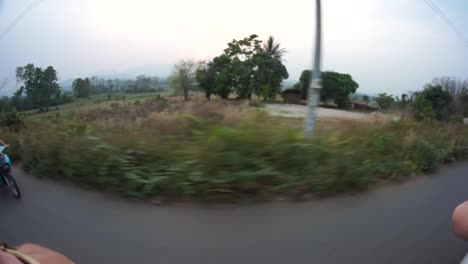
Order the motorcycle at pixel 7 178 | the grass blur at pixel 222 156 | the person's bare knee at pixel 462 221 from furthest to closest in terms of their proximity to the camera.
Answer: the motorcycle at pixel 7 178 → the grass blur at pixel 222 156 → the person's bare knee at pixel 462 221

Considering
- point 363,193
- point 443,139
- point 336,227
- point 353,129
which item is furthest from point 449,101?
point 336,227

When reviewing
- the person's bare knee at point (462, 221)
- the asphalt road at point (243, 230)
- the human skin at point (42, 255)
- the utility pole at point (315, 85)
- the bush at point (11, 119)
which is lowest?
the asphalt road at point (243, 230)

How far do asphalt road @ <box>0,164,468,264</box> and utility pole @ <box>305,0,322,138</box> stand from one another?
1.16 metres

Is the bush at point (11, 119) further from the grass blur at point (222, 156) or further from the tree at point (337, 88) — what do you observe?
the tree at point (337, 88)

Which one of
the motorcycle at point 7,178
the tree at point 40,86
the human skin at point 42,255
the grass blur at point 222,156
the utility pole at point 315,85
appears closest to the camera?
the human skin at point 42,255

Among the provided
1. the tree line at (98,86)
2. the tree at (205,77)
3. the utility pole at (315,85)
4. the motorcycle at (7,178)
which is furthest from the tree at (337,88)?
the motorcycle at (7,178)

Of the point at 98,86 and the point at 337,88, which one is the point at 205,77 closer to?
the point at 98,86

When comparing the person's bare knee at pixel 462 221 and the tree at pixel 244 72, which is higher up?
the tree at pixel 244 72

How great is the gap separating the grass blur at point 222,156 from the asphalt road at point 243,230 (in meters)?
0.21

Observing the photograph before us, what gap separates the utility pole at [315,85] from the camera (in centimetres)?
393

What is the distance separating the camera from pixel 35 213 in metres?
3.31

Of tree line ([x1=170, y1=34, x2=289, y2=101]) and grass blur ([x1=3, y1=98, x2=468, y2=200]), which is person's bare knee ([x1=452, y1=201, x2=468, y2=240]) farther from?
tree line ([x1=170, y1=34, x2=289, y2=101])

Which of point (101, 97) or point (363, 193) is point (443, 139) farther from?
point (101, 97)

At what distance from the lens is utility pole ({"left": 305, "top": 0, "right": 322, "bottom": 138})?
3928mm
